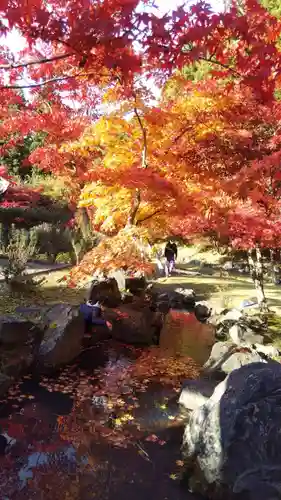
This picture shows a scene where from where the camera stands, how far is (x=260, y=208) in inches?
369

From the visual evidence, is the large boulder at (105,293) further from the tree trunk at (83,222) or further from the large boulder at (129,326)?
the tree trunk at (83,222)

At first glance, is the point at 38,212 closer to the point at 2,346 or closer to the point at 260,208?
the point at 260,208

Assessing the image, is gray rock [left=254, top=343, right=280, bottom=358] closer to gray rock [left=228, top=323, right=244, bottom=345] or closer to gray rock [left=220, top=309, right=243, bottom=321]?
gray rock [left=228, top=323, right=244, bottom=345]

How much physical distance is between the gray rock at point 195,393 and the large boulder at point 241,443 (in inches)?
50.4

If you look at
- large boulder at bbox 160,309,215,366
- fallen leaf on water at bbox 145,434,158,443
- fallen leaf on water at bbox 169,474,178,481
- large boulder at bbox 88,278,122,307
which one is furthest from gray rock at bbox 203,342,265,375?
large boulder at bbox 88,278,122,307

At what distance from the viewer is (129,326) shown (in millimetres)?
8680

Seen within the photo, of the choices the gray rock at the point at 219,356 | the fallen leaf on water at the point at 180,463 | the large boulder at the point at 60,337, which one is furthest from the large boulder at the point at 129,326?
the fallen leaf on water at the point at 180,463

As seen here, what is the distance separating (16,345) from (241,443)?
12.5ft

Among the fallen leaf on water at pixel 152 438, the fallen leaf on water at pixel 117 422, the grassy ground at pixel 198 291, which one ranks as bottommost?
the fallen leaf on water at pixel 152 438

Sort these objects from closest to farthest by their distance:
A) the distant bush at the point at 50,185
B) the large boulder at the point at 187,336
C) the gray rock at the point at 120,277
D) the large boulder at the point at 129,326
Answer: the large boulder at the point at 187,336 < the large boulder at the point at 129,326 < the gray rock at the point at 120,277 < the distant bush at the point at 50,185

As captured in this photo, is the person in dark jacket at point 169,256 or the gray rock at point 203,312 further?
the person in dark jacket at point 169,256

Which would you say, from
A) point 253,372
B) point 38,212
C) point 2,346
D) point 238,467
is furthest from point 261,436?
point 38,212

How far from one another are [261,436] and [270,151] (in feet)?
22.0

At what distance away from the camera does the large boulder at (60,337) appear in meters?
6.66
